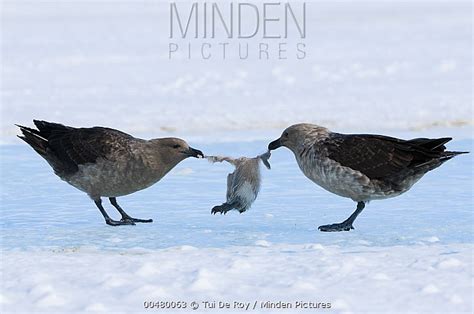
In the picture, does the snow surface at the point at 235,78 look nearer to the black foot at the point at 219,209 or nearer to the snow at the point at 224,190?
the snow at the point at 224,190

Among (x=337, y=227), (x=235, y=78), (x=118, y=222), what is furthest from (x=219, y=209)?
(x=235, y=78)

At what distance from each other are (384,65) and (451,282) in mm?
11077

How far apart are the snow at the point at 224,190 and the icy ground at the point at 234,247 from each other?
2 centimetres

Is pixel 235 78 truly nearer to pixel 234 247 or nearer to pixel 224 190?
pixel 224 190

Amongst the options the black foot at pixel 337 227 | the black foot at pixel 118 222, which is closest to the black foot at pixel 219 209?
the black foot at pixel 118 222

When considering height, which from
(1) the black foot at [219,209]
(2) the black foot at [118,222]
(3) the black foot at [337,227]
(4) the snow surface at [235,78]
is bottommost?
(2) the black foot at [118,222]

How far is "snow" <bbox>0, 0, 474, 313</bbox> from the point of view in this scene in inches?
189

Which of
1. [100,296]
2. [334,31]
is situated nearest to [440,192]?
[100,296]

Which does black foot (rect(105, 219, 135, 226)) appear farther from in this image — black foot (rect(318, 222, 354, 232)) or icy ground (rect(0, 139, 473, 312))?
black foot (rect(318, 222, 354, 232))

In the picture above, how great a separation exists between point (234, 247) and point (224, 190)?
6.90 feet

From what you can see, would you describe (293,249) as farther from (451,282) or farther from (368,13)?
(368,13)

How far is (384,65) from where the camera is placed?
613 inches

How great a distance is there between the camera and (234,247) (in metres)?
5.89

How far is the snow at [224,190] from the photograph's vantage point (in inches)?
189
